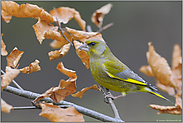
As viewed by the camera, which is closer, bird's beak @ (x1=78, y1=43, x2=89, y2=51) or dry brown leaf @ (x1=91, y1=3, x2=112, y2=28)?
bird's beak @ (x1=78, y1=43, x2=89, y2=51)

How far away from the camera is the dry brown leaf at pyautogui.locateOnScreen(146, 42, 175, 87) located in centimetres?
192

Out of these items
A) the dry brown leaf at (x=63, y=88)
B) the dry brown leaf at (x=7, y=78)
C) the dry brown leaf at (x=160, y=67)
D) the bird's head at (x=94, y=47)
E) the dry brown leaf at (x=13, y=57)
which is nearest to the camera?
the dry brown leaf at (x=7, y=78)

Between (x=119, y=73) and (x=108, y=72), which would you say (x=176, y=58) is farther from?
(x=108, y=72)

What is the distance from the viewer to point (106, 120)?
61.3 inches

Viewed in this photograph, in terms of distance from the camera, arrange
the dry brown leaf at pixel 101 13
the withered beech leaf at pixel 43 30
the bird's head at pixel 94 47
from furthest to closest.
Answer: the dry brown leaf at pixel 101 13 → the bird's head at pixel 94 47 → the withered beech leaf at pixel 43 30

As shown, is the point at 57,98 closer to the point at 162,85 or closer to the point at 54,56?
the point at 54,56

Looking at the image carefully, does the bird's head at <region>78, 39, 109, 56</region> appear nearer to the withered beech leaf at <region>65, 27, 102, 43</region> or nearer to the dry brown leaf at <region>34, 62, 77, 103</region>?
the withered beech leaf at <region>65, 27, 102, 43</region>

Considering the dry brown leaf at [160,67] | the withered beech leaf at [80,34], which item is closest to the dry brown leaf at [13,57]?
the withered beech leaf at [80,34]

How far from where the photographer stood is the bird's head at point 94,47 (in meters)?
2.24

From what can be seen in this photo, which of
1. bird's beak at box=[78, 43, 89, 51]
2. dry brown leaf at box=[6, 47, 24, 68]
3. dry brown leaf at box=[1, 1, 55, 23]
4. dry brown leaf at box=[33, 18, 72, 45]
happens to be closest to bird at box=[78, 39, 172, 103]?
bird's beak at box=[78, 43, 89, 51]

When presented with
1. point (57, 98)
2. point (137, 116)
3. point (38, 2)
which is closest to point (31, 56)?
point (38, 2)

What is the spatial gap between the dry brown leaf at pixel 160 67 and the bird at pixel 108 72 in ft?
1.70

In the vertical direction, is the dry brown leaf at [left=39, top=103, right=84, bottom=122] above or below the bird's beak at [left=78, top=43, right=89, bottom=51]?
below

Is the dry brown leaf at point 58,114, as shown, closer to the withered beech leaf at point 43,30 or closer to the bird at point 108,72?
the withered beech leaf at point 43,30
